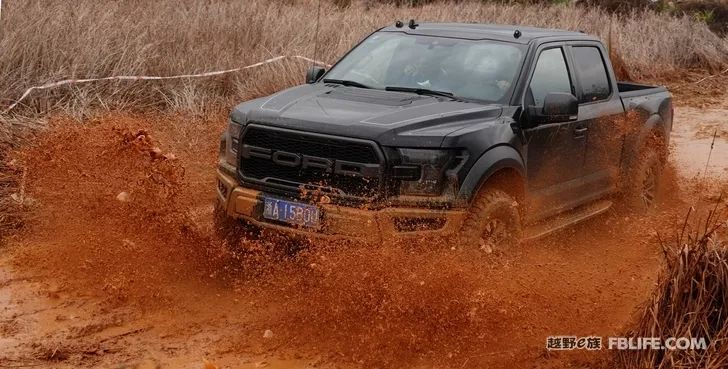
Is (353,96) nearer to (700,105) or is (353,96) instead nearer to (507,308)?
(507,308)

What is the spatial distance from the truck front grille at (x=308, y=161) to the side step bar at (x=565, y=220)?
148cm

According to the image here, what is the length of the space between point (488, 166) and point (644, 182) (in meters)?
3.02

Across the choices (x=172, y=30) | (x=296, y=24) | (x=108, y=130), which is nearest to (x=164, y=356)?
(x=108, y=130)

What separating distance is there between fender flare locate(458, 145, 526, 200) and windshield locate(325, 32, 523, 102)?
0.51m

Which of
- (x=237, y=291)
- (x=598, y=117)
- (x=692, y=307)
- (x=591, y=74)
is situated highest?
(x=591, y=74)

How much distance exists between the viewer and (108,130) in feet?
26.8

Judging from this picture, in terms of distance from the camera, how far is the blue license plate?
5.77 m

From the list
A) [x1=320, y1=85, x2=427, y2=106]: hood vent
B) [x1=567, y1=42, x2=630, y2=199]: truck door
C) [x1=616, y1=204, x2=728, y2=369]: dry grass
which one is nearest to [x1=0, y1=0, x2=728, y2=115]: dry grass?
[x1=320, y1=85, x2=427, y2=106]: hood vent

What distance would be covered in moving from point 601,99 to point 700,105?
30.2ft

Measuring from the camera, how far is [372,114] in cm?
603

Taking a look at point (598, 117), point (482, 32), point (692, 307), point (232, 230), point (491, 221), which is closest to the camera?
point (692, 307)

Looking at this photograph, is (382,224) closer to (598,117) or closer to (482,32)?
(482,32)

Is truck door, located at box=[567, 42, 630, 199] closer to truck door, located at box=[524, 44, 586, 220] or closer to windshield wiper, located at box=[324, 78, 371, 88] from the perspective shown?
truck door, located at box=[524, 44, 586, 220]

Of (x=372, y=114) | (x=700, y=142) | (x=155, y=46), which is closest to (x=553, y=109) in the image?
(x=372, y=114)
